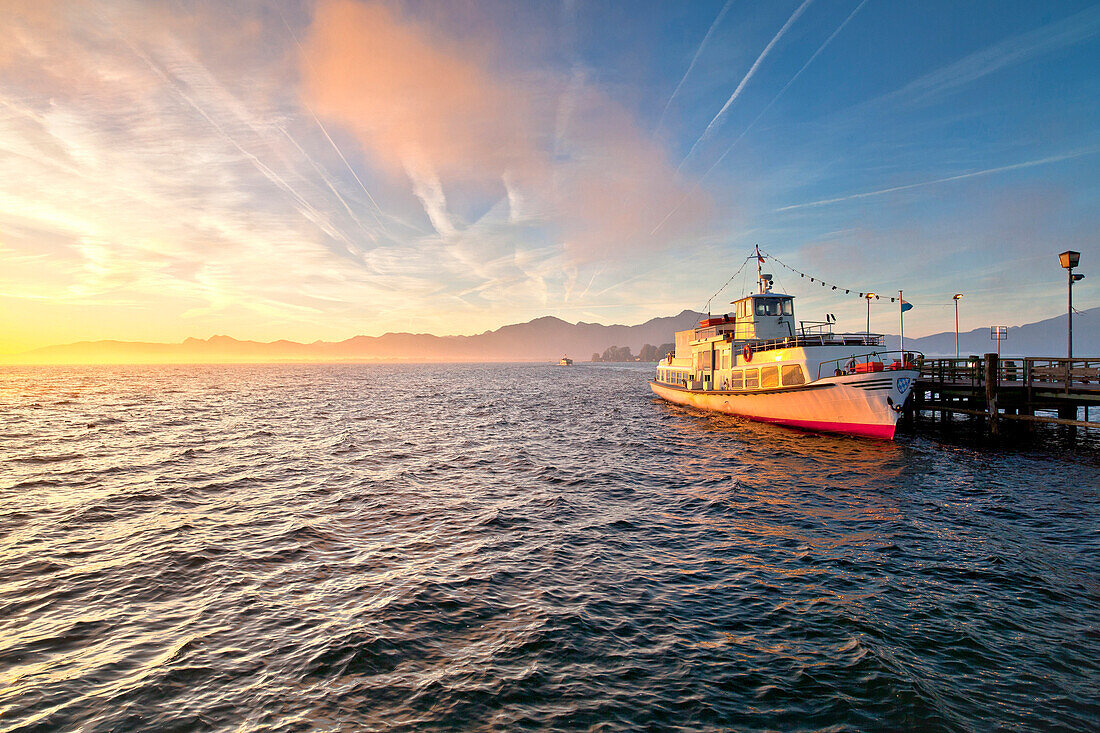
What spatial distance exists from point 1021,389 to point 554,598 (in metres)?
31.7

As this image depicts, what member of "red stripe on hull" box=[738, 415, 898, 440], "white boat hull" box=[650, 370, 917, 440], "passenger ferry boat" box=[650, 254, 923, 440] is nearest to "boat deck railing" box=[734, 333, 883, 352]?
"passenger ferry boat" box=[650, 254, 923, 440]

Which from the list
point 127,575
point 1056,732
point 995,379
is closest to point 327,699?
point 127,575

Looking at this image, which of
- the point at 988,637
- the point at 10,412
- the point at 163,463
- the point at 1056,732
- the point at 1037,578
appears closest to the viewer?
the point at 1056,732

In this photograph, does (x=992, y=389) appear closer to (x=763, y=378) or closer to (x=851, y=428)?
(x=851, y=428)

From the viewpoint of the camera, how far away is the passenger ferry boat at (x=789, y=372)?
24.3 metres

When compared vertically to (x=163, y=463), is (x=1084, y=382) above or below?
above

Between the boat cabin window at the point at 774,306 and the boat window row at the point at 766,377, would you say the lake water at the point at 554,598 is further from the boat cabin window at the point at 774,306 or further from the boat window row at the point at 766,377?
the boat cabin window at the point at 774,306

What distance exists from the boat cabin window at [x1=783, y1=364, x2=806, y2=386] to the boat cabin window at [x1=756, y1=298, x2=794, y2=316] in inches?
324

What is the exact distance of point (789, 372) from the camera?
2827 cm

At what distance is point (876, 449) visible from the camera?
23578mm

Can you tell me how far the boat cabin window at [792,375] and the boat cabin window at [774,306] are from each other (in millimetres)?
8239

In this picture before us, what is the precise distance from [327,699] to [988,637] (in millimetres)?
10121

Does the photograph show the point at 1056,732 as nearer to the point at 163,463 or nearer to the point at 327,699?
the point at 327,699

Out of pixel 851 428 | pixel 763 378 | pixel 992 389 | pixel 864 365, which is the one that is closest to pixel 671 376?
pixel 763 378
